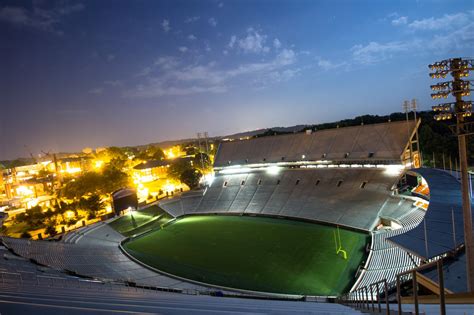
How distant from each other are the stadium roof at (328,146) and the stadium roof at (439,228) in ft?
39.7

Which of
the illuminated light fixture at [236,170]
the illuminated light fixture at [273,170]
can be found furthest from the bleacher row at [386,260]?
the illuminated light fixture at [236,170]

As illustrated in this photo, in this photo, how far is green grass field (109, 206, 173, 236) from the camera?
33.5 meters

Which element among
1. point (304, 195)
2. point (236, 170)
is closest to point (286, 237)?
point (304, 195)

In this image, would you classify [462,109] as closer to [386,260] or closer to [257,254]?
[386,260]

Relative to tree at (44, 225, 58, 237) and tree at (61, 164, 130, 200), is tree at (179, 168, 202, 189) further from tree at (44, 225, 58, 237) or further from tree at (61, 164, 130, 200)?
tree at (44, 225, 58, 237)

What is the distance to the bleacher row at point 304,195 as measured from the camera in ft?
89.7

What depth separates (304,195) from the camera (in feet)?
108

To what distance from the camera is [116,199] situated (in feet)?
122

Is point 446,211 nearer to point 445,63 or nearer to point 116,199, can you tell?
point 445,63

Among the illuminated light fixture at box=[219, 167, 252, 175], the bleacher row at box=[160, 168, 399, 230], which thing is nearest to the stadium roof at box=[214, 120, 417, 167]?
the illuminated light fixture at box=[219, 167, 252, 175]

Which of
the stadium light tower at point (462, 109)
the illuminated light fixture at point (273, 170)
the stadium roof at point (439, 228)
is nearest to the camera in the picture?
the stadium light tower at point (462, 109)

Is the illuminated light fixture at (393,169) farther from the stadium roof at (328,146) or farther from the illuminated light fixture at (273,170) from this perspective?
the illuminated light fixture at (273,170)

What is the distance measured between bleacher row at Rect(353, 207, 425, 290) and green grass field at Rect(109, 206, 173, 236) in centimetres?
2470

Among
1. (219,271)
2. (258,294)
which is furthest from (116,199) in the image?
(258,294)
